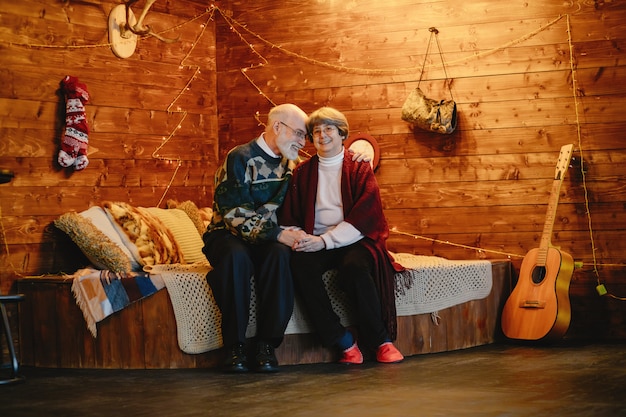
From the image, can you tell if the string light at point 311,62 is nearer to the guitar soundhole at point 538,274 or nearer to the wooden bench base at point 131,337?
the guitar soundhole at point 538,274

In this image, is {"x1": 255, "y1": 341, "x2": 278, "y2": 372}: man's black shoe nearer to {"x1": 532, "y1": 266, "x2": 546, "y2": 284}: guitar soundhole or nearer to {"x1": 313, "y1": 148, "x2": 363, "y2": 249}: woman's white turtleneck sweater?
{"x1": 313, "y1": 148, "x2": 363, "y2": 249}: woman's white turtleneck sweater

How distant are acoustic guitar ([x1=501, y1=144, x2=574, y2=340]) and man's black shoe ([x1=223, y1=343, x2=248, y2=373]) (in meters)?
1.41

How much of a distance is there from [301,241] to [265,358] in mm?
511

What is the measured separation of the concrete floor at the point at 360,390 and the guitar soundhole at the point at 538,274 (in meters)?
0.49

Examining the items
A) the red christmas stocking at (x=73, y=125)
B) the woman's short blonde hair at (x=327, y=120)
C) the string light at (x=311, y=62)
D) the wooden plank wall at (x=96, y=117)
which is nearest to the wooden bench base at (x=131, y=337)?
the wooden plank wall at (x=96, y=117)

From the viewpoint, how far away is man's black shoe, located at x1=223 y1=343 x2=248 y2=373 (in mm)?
3520

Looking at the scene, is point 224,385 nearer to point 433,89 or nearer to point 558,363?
point 558,363

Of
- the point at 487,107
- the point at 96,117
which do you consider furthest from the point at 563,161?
the point at 96,117

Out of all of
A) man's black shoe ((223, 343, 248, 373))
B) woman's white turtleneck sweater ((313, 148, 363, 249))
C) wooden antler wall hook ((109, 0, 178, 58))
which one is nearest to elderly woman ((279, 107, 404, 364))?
woman's white turtleneck sweater ((313, 148, 363, 249))

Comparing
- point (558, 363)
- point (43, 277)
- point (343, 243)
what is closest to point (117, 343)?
point (43, 277)

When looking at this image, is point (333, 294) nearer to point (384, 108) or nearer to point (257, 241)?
point (257, 241)

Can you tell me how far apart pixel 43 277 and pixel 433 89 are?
7.22ft

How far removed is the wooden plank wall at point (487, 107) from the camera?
4438 mm

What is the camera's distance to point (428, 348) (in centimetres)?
406
